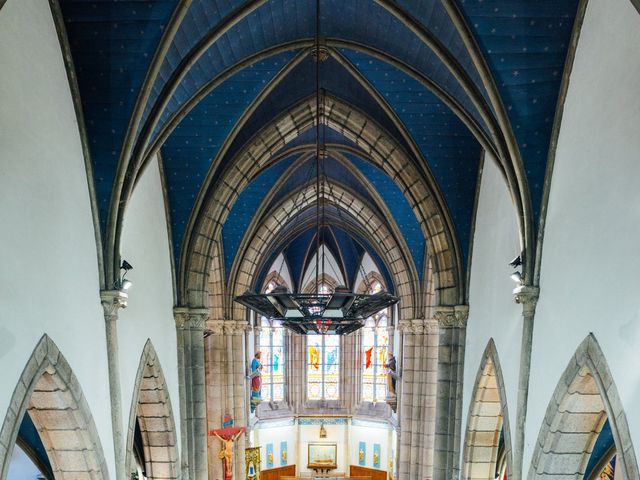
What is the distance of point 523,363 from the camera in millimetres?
9906

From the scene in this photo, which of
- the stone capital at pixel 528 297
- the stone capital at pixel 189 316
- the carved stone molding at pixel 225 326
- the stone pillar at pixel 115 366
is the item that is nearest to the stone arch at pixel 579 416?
the stone capital at pixel 528 297

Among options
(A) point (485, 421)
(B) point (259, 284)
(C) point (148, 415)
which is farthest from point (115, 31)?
(B) point (259, 284)

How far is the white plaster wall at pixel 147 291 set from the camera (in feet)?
35.5

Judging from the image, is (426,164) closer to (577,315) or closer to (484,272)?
(484,272)

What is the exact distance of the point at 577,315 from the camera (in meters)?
8.12

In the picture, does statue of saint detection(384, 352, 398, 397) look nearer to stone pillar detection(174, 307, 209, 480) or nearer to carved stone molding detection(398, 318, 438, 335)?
carved stone molding detection(398, 318, 438, 335)

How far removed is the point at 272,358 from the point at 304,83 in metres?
18.9

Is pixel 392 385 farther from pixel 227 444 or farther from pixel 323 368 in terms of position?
pixel 227 444

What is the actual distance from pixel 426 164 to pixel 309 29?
361cm

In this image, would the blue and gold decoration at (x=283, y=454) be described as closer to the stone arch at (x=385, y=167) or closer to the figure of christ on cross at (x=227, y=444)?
the figure of christ on cross at (x=227, y=444)

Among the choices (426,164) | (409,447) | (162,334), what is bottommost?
(409,447)

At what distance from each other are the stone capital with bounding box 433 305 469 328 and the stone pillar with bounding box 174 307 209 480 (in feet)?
16.0

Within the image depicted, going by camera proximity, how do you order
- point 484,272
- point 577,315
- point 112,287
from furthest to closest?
point 484,272, point 112,287, point 577,315

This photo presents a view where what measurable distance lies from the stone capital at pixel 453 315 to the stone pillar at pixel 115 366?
672 cm
